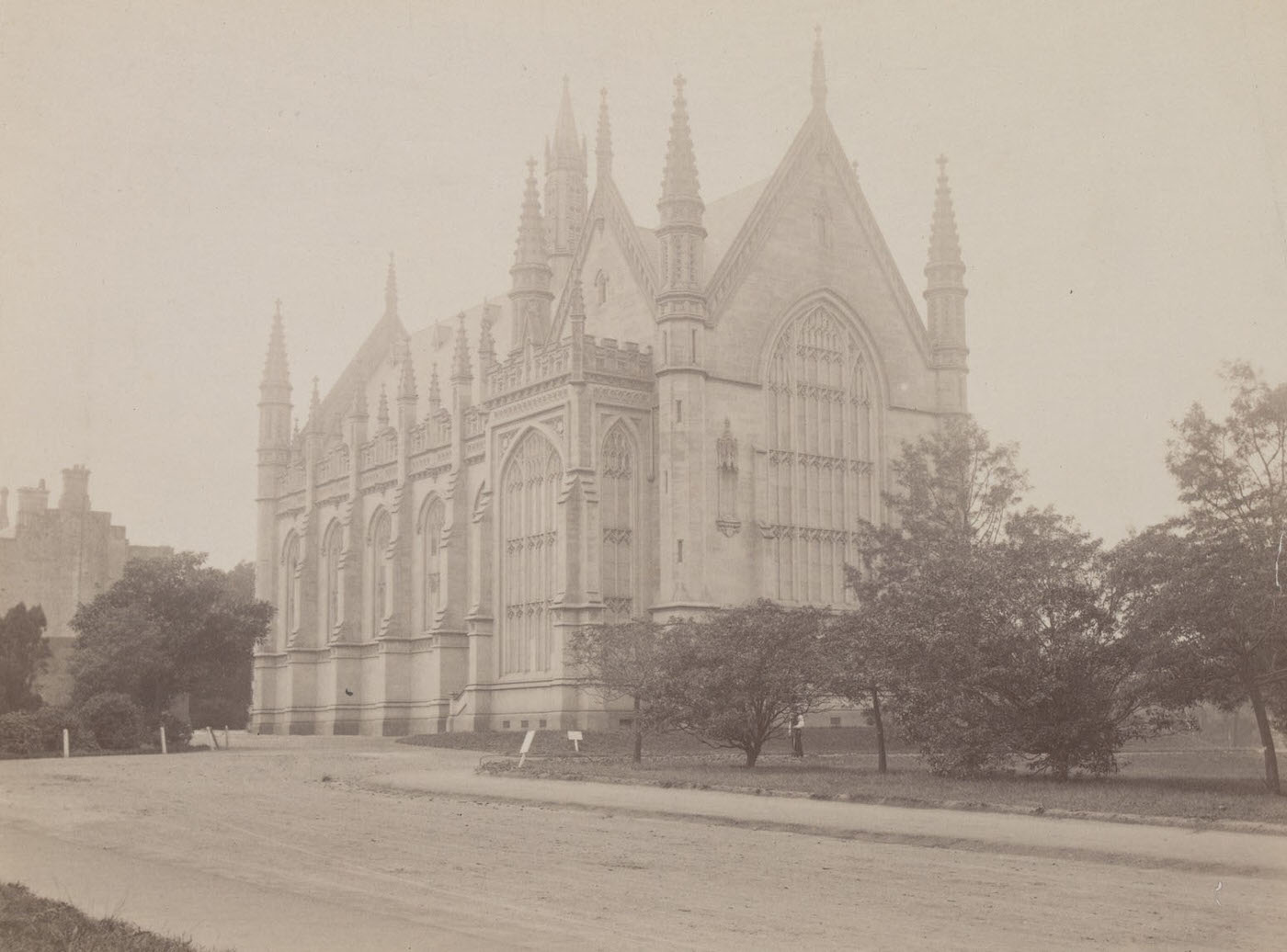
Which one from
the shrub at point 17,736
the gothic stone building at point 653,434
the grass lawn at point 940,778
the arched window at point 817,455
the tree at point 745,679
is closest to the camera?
the grass lawn at point 940,778

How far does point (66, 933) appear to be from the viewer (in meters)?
12.1

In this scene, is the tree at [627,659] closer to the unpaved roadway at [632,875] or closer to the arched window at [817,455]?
the unpaved roadway at [632,875]

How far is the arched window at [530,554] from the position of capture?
185 ft

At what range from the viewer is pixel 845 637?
32.8 metres

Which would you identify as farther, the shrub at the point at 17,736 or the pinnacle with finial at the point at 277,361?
the pinnacle with finial at the point at 277,361

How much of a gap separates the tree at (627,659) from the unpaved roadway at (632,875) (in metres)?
9.39

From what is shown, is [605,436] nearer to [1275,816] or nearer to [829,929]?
[1275,816]

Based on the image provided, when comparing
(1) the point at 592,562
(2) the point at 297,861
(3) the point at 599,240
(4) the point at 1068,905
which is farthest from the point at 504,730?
(4) the point at 1068,905

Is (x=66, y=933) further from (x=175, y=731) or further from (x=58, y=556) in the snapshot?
(x=58, y=556)

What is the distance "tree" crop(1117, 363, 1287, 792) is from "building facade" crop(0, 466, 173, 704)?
62.4 meters

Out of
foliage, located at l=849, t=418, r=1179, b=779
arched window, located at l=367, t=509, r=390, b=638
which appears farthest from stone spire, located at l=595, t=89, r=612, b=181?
foliage, located at l=849, t=418, r=1179, b=779

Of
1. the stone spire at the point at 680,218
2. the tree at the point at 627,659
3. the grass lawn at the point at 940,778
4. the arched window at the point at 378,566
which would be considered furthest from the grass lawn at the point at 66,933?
the arched window at the point at 378,566

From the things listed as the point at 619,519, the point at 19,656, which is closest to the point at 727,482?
the point at 619,519

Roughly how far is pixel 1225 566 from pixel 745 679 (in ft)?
36.4
